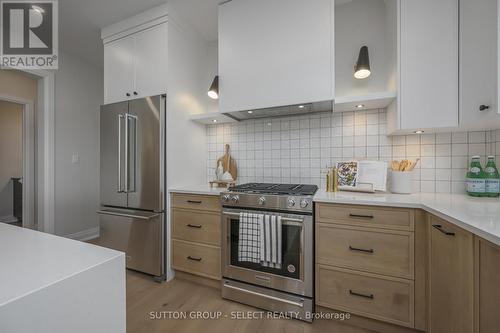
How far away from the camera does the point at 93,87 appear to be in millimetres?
3244

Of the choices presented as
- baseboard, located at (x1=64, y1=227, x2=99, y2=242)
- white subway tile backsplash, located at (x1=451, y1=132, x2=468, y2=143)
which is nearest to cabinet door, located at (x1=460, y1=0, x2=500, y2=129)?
white subway tile backsplash, located at (x1=451, y1=132, x2=468, y2=143)

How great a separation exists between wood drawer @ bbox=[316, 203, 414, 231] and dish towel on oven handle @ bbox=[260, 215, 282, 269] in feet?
0.99

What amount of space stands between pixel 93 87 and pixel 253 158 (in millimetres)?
2750

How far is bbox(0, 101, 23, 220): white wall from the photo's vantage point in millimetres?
4038

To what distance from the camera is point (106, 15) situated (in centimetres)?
216

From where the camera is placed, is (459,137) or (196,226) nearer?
(459,137)

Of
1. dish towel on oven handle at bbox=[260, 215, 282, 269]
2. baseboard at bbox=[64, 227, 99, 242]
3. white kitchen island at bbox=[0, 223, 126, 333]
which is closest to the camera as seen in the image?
white kitchen island at bbox=[0, 223, 126, 333]

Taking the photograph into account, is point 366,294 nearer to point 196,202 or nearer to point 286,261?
point 286,261

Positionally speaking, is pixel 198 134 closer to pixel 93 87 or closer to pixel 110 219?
pixel 110 219

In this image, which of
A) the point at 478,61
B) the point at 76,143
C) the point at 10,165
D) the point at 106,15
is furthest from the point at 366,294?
the point at 10,165

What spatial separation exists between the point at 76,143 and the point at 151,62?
1.85m

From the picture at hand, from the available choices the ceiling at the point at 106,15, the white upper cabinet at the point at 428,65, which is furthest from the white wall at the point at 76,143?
the white upper cabinet at the point at 428,65

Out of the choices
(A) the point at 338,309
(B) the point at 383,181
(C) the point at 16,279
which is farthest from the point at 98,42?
(A) the point at 338,309

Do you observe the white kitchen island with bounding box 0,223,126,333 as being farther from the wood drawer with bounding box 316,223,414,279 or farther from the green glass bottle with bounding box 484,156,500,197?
the green glass bottle with bounding box 484,156,500,197
